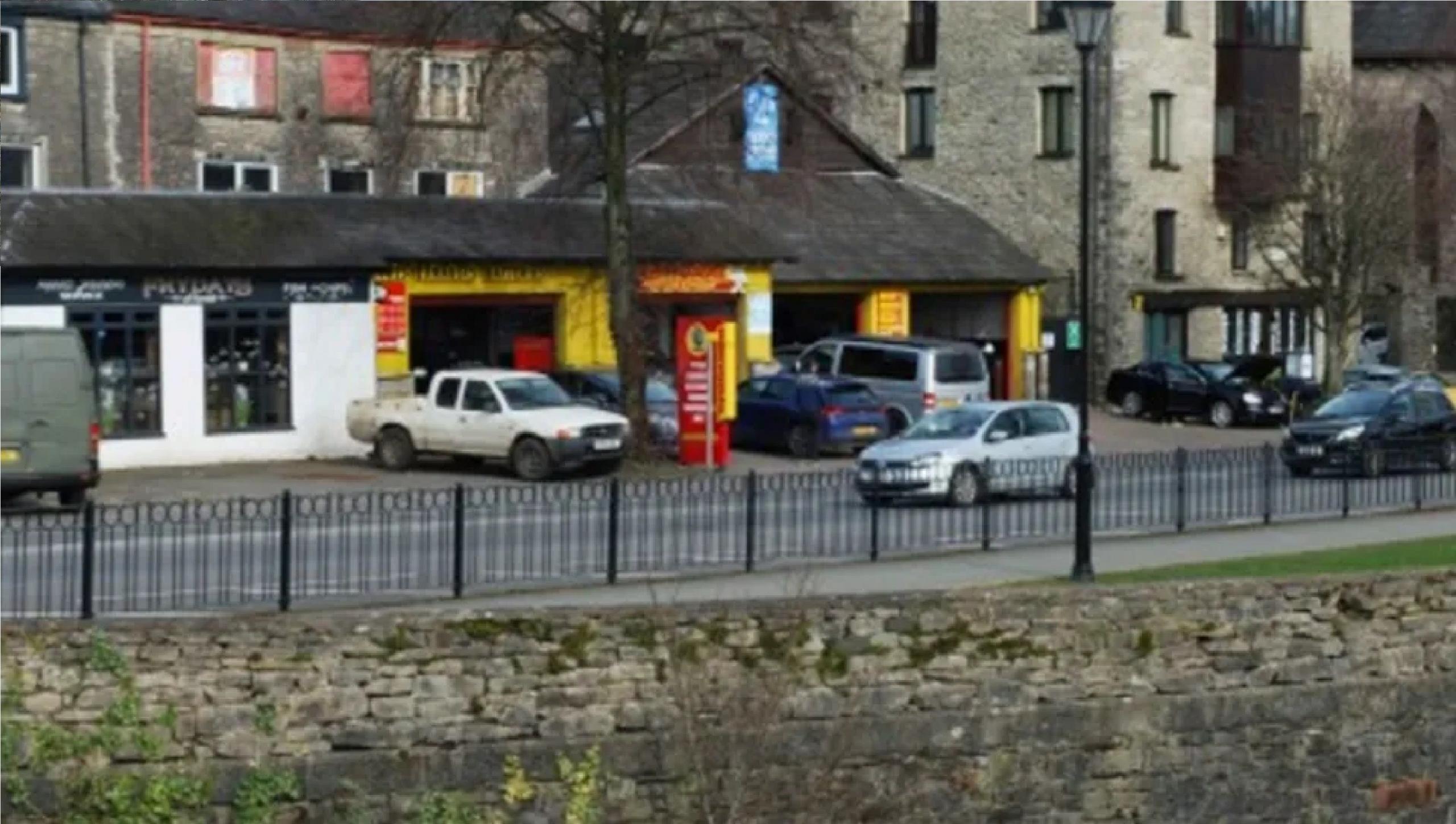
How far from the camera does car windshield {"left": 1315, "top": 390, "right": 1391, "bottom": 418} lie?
4472cm

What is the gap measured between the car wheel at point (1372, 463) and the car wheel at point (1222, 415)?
2155 centimetres

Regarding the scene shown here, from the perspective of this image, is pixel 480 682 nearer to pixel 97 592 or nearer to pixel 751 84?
pixel 97 592

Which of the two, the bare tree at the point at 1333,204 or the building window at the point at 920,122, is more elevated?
the building window at the point at 920,122

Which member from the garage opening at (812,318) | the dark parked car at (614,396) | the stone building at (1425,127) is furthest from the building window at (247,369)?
the stone building at (1425,127)

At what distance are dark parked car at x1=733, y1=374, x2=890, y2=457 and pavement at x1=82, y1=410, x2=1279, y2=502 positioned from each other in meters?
0.29

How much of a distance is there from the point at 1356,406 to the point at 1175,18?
24004 millimetres

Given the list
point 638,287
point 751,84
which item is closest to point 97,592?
point 638,287

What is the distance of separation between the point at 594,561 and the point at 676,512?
144 centimetres

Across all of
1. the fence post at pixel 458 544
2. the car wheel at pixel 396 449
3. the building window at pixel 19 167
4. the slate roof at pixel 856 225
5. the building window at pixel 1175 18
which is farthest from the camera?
the building window at pixel 1175 18

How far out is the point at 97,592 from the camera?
23547mm

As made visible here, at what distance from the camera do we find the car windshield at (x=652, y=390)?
160 ft

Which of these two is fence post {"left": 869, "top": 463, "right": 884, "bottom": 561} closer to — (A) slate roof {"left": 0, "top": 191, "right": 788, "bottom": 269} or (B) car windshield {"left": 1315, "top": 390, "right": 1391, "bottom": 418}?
(B) car windshield {"left": 1315, "top": 390, "right": 1391, "bottom": 418}

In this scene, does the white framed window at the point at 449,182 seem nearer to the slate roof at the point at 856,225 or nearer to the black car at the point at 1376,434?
the slate roof at the point at 856,225

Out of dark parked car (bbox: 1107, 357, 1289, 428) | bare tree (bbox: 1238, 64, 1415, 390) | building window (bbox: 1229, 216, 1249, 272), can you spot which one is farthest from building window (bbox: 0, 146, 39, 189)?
building window (bbox: 1229, 216, 1249, 272)
